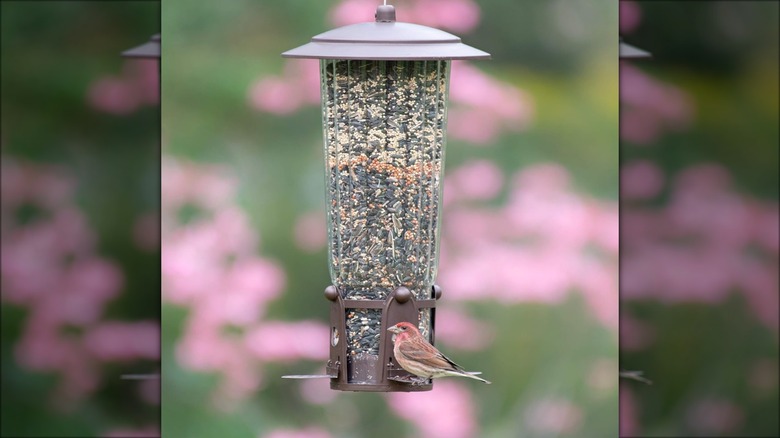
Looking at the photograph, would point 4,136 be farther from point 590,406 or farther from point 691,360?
point 691,360

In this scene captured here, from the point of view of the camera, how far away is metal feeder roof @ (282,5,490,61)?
4.86m

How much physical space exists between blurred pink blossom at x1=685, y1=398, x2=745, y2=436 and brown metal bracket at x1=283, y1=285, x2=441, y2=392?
2196 mm

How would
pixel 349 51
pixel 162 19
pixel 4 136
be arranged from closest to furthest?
1. pixel 349 51
2. pixel 162 19
3. pixel 4 136

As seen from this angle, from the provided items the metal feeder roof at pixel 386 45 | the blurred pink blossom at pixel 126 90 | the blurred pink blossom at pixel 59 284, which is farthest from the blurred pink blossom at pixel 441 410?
the metal feeder roof at pixel 386 45

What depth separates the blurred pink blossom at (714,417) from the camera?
684 centimetres

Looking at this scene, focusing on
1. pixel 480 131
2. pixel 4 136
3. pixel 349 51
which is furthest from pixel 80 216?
A: pixel 349 51

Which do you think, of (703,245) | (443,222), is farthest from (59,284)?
(703,245)

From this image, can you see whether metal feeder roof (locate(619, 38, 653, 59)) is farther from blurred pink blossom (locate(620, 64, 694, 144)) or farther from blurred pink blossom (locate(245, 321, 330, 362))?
blurred pink blossom (locate(245, 321, 330, 362))

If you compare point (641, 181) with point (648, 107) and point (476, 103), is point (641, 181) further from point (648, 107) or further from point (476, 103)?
point (476, 103)

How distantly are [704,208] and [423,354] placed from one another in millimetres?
2273

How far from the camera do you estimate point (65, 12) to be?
22.3 feet

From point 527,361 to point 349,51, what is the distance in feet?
6.86

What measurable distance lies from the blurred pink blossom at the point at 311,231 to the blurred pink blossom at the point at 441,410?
0.74 meters

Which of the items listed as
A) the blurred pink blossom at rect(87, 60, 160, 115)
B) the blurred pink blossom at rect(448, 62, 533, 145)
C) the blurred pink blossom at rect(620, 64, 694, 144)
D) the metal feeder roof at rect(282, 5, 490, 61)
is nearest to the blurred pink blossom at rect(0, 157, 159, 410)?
the blurred pink blossom at rect(87, 60, 160, 115)
